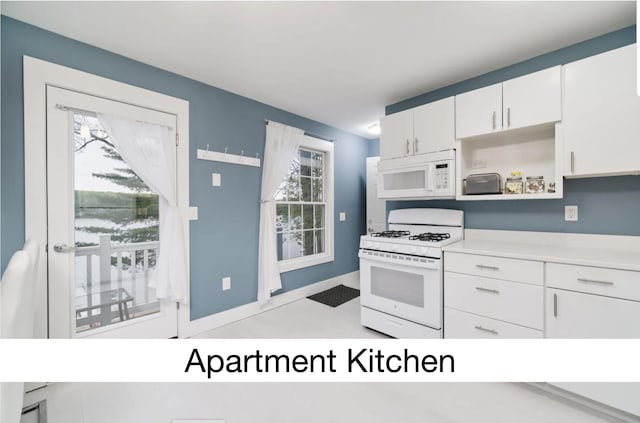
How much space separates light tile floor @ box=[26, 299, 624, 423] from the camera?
157cm

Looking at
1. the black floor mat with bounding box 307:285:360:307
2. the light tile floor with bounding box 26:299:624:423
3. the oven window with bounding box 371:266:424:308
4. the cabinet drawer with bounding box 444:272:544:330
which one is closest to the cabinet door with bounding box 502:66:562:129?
the cabinet drawer with bounding box 444:272:544:330

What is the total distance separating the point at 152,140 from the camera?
227 cm

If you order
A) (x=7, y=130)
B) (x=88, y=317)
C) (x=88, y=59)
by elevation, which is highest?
(x=88, y=59)

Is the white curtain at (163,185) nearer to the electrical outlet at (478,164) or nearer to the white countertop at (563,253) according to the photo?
the white countertop at (563,253)

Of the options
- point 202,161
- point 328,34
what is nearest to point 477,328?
point 328,34

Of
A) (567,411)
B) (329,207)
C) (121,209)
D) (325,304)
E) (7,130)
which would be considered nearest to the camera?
(567,411)

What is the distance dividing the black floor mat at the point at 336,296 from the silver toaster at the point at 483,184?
1.99 metres

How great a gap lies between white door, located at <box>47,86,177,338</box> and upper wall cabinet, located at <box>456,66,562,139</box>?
8.54 ft

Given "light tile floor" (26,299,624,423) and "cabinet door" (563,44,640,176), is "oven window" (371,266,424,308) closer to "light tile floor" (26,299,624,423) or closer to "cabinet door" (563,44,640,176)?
"light tile floor" (26,299,624,423)

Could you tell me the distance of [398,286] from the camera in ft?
7.83

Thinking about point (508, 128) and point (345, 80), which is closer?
point (508, 128)

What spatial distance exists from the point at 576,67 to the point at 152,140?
3210 millimetres

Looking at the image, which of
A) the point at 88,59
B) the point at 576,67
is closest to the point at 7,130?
the point at 88,59

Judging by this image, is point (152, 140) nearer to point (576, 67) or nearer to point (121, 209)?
point (121, 209)
